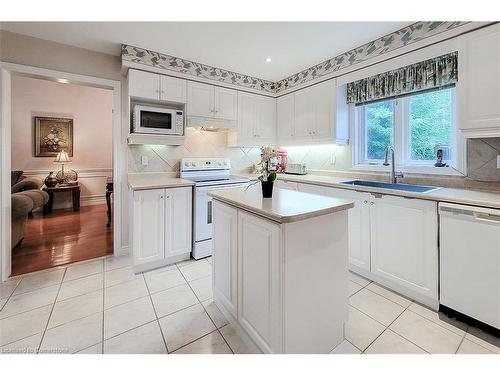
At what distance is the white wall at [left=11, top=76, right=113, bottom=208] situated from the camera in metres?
5.09

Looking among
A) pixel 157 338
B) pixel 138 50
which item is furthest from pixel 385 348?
pixel 138 50

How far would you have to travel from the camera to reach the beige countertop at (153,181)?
249 centimetres

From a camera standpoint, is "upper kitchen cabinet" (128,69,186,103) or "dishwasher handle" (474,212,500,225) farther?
"upper kitchen cabinet" (128,69,186,103)

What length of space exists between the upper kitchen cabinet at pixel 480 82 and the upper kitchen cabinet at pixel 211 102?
249 centimetres

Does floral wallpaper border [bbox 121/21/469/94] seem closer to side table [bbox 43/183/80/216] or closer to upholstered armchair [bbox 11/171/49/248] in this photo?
upholstered armchair [bbox 11/171/49/248]

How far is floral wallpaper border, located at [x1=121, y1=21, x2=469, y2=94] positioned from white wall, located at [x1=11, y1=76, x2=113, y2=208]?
3836 millimetres

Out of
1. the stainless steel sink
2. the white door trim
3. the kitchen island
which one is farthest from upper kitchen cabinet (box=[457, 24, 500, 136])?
the white door trim

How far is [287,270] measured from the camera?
A: 4.12ft

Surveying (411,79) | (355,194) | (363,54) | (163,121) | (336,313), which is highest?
(363,54)

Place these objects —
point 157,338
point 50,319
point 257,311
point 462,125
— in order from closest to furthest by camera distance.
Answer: point 257,311
point 157,338
point 50,319
point 462,125

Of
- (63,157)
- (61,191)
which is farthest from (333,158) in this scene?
(63,157)
